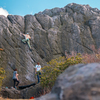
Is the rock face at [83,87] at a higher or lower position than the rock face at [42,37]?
lower

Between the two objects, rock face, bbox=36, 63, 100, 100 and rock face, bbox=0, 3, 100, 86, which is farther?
rock face, bbox=0, 3, 100, 86

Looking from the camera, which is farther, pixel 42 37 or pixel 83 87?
pixel 42 37

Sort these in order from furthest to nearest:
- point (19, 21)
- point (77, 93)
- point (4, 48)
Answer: point (19, 21)
point (4, 48)
point (77, 93)

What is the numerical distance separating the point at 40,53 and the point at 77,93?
18.3 meters

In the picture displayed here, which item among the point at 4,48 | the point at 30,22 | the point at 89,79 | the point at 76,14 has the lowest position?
the point at 89,79

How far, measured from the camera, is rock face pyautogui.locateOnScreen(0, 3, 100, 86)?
1802cm

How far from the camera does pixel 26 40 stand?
65.9 ft

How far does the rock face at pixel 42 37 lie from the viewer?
709 inches

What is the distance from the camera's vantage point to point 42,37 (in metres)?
22.3

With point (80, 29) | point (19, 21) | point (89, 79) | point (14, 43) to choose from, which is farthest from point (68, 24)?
point (89, 79)

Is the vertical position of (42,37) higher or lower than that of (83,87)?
higher

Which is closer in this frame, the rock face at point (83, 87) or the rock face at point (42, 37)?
the rock face at point (83, 87)

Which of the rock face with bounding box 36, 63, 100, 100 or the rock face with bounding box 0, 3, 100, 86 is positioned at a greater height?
the rock face with bounding box 0, 3, 100, 86

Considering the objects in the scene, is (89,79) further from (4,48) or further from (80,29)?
(80,29)
